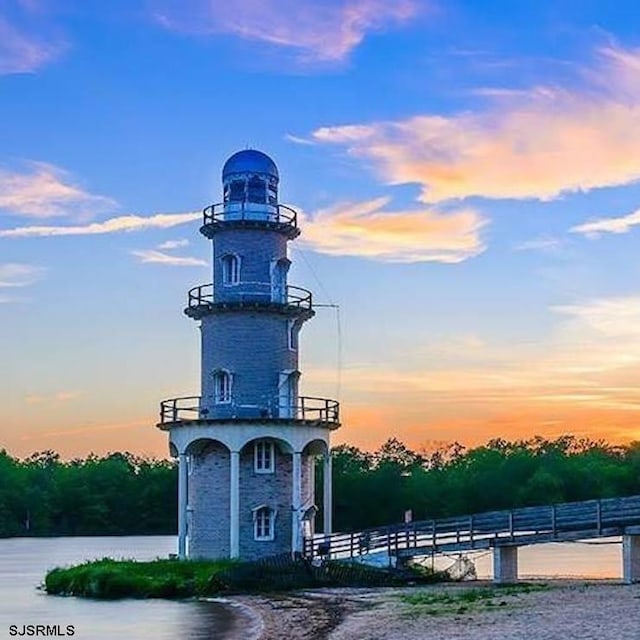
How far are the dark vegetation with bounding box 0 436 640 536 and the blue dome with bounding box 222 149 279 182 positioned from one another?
6585 centimetres

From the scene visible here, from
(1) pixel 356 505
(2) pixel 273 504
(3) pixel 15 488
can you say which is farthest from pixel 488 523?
(3) pixel 15 488

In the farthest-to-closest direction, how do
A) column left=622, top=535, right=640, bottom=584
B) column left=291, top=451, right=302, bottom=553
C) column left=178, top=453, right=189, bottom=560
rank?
column left=178, top=453, right=189, bottom=560 → column left=291, top=451, right=302, bottom=553 → column left=622, top=535, right=640, bottom=584

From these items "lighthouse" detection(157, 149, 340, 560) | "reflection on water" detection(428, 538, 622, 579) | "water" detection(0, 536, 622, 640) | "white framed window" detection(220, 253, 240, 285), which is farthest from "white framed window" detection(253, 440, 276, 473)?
"reflection on water" detection(428, 538, 622, 579)

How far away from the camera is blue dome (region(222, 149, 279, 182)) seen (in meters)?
46.6

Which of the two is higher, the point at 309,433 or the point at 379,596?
the point at 309,433

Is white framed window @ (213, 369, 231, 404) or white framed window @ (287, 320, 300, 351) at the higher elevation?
white framed window @ (287, 320, 300, 351)

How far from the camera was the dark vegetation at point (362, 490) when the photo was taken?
375 feet

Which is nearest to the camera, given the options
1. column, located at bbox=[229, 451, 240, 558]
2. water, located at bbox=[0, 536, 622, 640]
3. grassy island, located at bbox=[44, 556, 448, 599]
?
water, located at bbox=[0, 536, 622, 640]

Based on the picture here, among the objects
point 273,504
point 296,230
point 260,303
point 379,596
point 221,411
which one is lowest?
point 379,596

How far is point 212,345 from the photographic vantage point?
45500 millimetres

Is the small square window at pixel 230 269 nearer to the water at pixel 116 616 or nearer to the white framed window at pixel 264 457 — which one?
the white framed window at pixel 264 457

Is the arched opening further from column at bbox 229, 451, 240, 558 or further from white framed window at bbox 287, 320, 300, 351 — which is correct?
white framed window at bbox 287, 320, 300, 351

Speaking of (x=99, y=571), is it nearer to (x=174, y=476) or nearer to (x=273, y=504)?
(x=273, y=504)

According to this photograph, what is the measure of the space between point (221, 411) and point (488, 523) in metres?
10.4
